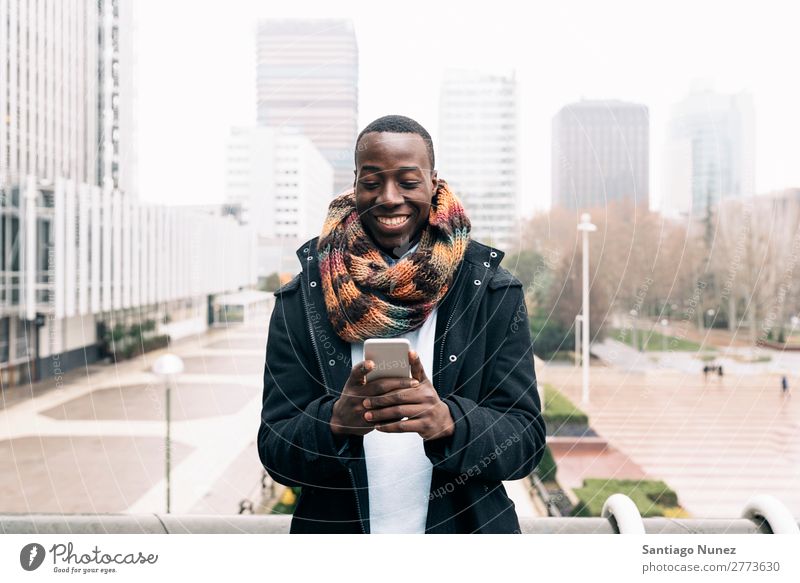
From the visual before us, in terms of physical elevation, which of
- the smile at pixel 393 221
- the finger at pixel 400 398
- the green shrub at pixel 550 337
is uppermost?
the smile at pixel 393 221

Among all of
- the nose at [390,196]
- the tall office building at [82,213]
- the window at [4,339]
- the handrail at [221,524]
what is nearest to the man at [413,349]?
the nose at [390,196]

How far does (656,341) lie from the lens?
1147 millimetres

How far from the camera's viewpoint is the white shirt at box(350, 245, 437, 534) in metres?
0.71

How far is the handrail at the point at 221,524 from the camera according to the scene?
0.90 metres

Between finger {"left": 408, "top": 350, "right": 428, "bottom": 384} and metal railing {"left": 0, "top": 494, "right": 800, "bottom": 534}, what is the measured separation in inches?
16.4

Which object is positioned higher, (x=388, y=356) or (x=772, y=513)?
(x=388, y=356)

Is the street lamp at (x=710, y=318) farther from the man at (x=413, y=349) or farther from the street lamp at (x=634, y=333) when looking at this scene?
the man at (x=413, y=349)

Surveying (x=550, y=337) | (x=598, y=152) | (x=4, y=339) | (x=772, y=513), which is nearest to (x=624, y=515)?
(x=772, y=513)

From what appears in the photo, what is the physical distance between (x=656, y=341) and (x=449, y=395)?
63cm

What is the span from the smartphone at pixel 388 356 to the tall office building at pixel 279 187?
427 mm

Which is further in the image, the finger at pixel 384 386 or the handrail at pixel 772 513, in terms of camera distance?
the handrail at pixel 772 513

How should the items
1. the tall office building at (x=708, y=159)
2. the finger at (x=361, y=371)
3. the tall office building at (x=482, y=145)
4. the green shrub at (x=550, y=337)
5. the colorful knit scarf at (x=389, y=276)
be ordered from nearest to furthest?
the finger at (x=361, y=371) → the colorful knit scarf at (x=389, y=276) → the tall office building at (x=482, y=145) → the tall office building at (x=708, y=159) → the green shrub at (x=550, y=337)

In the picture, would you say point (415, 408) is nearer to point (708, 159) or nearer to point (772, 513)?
point (772, 513)
